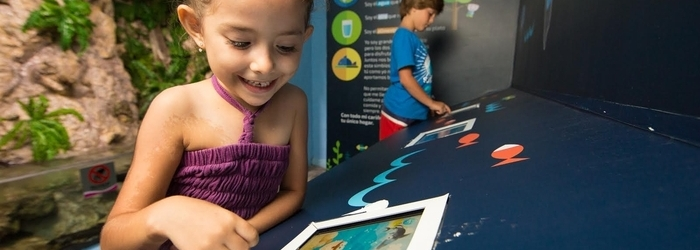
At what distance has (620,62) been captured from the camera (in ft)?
2.94

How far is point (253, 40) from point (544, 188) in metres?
0.44

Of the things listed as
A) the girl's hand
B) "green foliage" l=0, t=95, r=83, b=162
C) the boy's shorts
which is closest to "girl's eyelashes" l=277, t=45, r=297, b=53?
the girl's hand

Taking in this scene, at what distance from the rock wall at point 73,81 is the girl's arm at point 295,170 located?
86.8 inches

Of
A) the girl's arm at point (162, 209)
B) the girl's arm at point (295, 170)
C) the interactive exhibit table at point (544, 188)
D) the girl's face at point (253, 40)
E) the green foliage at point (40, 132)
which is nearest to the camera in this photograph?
the interactive exhibit table at point (544, 188)

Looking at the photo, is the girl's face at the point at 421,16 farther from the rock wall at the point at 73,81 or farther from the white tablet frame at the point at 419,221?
the rock wall at the point at 73,81

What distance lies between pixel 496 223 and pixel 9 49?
9.26 feet

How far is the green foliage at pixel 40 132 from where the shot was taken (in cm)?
233

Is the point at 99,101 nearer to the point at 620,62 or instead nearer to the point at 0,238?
the point at 0,238

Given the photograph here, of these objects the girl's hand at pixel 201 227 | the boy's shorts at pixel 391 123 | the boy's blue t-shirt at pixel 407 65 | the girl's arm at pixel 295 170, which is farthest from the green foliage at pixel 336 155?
the girl's hand at pixel 201 227

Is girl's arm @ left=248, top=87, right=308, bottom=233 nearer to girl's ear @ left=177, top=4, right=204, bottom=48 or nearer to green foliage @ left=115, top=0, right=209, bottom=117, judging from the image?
girl's ear @ left=177, top=4, right=204, bottom=48

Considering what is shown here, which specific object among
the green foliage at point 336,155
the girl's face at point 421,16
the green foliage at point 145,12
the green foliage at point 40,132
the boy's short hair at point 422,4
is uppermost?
the green foliage at point 145,12

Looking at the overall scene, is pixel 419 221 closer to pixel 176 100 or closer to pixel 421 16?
pixel 176 100

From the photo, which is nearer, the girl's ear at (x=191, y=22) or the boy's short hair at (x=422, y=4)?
the girl's ear at (x=191, y=22)

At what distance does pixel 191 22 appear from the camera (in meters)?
0.71
